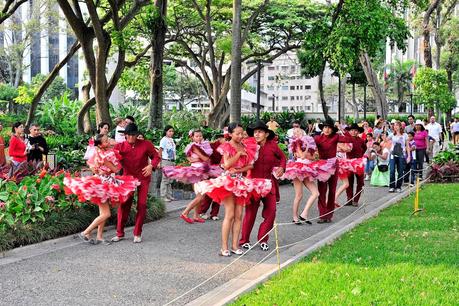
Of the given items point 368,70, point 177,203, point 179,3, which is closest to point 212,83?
point 179,3

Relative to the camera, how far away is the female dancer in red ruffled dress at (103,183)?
979cm

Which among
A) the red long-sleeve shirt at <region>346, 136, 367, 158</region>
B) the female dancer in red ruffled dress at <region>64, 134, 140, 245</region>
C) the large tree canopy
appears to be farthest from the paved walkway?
the large tree canopy

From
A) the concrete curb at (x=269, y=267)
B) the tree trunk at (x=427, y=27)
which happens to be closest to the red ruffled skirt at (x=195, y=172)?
the concrete curb at (x=269, y=267)

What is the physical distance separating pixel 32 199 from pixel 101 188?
4.10ft

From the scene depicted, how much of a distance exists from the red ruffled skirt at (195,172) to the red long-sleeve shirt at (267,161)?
2.68 m

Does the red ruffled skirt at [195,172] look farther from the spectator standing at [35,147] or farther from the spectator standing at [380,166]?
the spectator standing at [380,166]

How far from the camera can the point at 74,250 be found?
970 centimetres

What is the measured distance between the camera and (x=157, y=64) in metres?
22.4

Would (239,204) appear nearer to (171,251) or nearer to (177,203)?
(171,251)

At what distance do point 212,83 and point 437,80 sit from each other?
13156 mm

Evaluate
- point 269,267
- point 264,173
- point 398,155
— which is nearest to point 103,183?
point 264,173

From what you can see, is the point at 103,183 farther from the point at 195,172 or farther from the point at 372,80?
the point at 372,80

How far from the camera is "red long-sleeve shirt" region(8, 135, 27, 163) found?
13148 millimetres

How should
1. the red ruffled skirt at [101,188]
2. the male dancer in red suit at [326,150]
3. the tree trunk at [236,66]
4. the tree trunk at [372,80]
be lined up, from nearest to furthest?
the red ruffled skirt at [101,188], the male dancer in red suit at [326,150], the tree trunk at [236,66], the tree trunk at [372,80]
